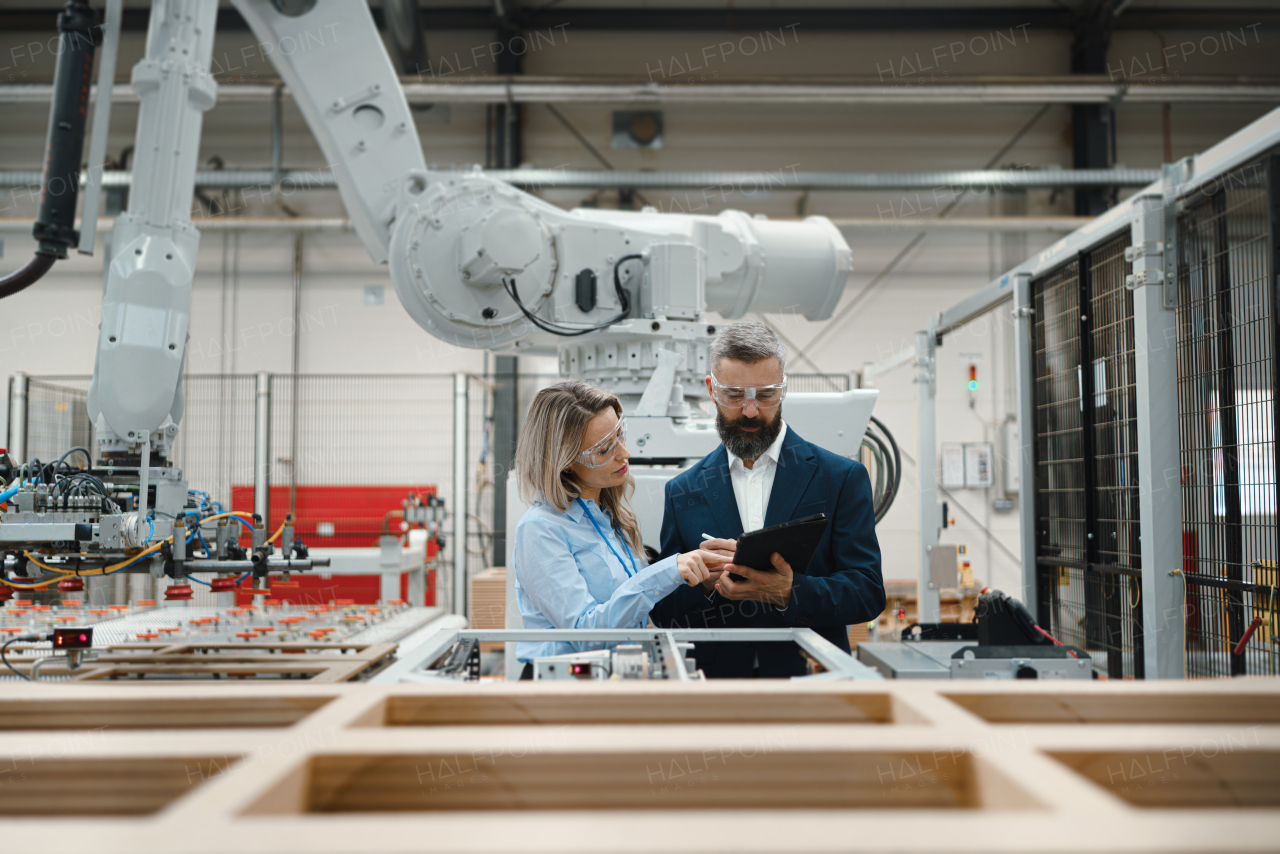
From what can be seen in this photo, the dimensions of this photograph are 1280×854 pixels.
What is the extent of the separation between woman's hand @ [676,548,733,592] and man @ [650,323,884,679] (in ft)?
0.42

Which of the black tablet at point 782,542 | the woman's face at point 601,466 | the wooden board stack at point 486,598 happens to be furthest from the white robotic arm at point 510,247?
the wooden board stack at point 486,598

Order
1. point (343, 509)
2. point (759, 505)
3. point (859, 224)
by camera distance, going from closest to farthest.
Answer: point (759, 505) < point (343, 509) < point (859, 224)

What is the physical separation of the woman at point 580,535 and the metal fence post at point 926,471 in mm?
2457

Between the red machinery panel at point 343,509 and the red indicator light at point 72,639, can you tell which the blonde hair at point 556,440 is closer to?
the red indicator light at point 72,639

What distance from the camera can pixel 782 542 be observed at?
62.0 inches

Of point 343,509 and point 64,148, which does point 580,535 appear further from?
point 343,509

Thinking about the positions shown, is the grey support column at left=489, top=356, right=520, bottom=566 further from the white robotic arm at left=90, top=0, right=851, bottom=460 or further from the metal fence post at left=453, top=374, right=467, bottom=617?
the white robotic arm at left=90, top=0, right=851, bottom=460

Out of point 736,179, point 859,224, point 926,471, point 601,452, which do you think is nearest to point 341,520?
point 736,179

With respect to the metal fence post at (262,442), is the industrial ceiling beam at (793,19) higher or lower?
higher

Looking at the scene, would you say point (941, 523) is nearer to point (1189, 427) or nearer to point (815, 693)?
point (1189, 427)

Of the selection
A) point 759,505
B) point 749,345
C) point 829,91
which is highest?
point 829,91

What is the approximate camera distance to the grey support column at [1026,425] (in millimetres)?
3230

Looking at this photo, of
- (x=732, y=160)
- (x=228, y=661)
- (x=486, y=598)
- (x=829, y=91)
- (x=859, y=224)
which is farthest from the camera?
(x=732, y=160)

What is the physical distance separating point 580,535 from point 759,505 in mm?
506
